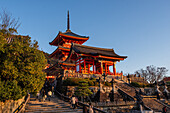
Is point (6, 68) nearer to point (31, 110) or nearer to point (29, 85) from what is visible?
point (29, 85)

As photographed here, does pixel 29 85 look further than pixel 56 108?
No

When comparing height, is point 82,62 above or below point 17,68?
above

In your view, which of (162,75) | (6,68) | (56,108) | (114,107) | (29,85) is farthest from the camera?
(162,75)

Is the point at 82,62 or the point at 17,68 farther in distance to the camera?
the point at 82,62

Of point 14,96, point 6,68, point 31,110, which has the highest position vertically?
point 6,68

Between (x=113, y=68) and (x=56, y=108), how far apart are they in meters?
20.2

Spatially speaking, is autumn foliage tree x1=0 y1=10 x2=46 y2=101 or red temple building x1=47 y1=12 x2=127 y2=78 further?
red temple building x1=47 y1=12 x2=127 y2=78

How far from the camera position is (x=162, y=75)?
40.5m

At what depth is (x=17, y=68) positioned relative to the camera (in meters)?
9.49

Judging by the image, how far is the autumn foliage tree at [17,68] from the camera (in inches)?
339

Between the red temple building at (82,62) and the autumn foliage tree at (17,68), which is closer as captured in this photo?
the autumn foliage tree at (17,68)

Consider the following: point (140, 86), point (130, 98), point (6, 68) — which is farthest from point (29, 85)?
point (140, 86)

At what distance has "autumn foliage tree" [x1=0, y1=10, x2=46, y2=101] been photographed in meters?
8.62

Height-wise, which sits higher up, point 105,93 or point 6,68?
point 6,68
